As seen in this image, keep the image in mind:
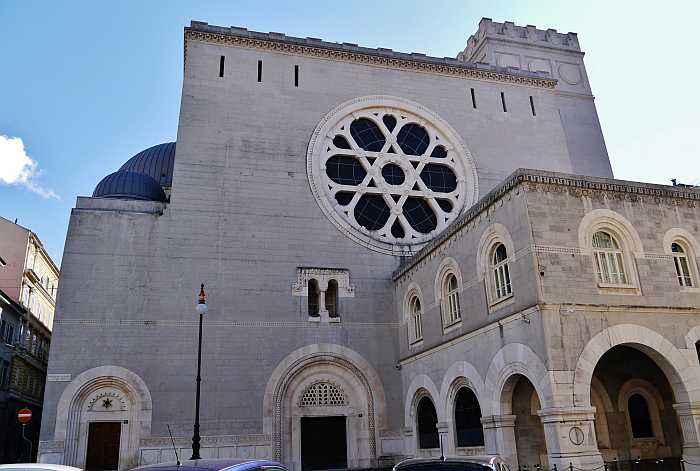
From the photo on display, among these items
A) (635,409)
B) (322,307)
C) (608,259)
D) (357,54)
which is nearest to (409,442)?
Answer: (322,307)

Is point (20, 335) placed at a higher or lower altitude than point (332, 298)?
higher

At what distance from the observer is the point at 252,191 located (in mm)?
24125

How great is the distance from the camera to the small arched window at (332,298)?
23688mm

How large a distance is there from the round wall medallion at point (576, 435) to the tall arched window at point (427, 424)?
753 centimetres

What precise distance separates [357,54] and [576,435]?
66.2 ft

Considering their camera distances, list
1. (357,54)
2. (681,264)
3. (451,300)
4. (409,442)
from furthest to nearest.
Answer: (357,54)
(409,442)
(451,300)
(681,264)

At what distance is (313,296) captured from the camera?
23891mm

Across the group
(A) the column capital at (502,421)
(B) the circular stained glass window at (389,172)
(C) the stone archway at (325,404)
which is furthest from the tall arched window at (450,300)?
(B) the circular stained glass window at (389,172)

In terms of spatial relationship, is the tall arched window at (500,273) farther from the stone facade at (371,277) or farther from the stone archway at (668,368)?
the stone archway at (668,368)

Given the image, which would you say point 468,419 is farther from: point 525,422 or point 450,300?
point 450,300

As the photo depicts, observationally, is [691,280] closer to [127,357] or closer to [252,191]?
[252,191]

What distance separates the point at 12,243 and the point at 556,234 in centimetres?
3184

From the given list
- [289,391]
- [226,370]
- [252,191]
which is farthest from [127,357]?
[252,191]

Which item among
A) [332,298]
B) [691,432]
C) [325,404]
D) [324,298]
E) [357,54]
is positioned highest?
[357,54]
